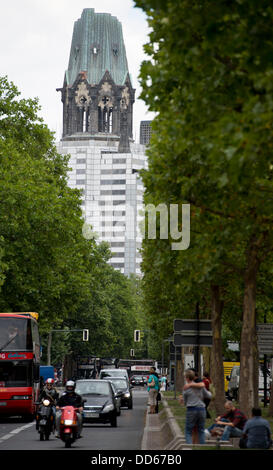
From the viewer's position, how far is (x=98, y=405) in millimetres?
32344

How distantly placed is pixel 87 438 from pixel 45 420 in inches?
47.0

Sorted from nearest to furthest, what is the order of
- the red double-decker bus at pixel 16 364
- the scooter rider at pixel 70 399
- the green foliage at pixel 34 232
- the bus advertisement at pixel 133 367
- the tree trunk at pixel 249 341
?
1. the tree trunk at pixel 249 341
2. the scooter rider at pixel 70 399
3. the red double-decker bus at pixel 16 364
4. the green foliage at pixel 34 232
5. the bus advertisement at pixel 133 367

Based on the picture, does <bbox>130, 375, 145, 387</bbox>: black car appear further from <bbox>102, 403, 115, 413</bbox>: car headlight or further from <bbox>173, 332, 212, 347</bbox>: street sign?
<bbox>173, 332, 212, 347</bbox>: street sign

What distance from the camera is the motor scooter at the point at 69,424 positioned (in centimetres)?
2325

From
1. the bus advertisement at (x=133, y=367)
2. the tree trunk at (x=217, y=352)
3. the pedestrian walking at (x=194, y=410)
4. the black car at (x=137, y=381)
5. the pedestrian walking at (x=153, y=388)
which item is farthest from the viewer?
the bus advertisement at (x=133, y=367)

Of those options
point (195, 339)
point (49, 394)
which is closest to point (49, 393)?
point (49, 394)

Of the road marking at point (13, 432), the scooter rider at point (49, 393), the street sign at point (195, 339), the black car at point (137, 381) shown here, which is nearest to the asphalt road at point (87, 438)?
the road marking at point (13, 432)

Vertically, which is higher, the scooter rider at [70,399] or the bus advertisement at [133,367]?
the bus advertisement at [133,367]

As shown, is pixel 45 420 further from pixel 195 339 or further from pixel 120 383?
pixel 120 383

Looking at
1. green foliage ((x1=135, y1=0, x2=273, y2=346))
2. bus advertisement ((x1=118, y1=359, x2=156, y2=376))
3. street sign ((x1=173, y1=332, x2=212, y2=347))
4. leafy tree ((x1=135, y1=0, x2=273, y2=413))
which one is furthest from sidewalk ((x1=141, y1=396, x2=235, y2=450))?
bus advertisement ((x1=118, y1=359, x2=156, y2=376))

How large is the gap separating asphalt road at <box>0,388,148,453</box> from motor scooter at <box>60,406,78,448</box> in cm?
25

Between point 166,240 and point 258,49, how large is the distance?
42.1 ft

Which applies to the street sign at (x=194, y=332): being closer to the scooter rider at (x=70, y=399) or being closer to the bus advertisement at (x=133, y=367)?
the scooter rider at (x=70, y=399)

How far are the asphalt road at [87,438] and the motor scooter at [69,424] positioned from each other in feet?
0.82
